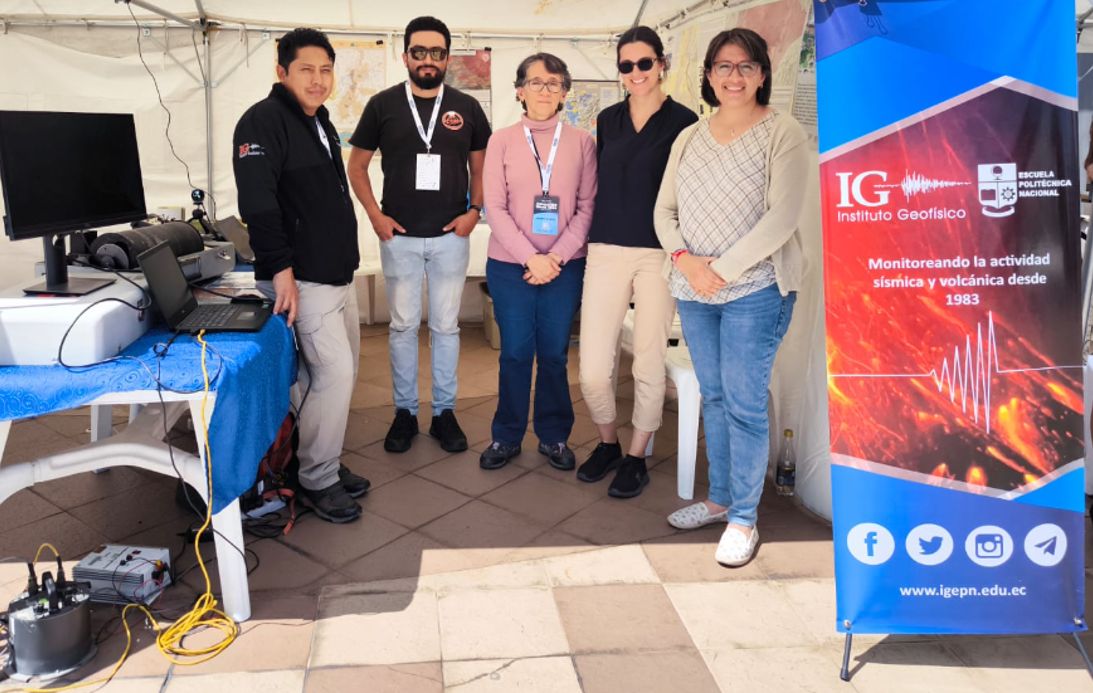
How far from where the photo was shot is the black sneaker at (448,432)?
11.6 ft

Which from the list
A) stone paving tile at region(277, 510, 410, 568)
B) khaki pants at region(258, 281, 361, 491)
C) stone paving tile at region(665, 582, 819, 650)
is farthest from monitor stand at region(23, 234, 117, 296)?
stone paving tile at region(665, 582, 819, 650)

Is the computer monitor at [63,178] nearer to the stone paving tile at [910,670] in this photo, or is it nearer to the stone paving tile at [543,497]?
the stone paving tile at [543,497]

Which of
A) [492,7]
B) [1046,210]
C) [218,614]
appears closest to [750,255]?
[1046,210]

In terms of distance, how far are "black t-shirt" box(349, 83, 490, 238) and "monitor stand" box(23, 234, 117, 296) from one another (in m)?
1.24

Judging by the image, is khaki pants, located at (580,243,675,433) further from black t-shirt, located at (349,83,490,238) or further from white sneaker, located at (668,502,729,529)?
black t-shirt, located at (349,83,490,238)

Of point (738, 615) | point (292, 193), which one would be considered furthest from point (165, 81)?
point (738, 615)

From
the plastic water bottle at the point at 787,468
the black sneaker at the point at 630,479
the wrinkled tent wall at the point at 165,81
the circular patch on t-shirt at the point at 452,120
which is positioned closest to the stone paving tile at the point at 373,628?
the black sneaker at the point at 630,479

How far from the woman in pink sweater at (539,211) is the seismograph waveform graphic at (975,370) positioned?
143cm

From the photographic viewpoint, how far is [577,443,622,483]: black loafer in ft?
10.7

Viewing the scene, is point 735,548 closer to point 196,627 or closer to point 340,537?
point 340,537

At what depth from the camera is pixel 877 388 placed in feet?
6.66

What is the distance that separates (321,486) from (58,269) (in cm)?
107

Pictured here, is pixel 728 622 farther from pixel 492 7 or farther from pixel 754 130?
pixel 492 7

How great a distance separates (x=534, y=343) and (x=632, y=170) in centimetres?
80
